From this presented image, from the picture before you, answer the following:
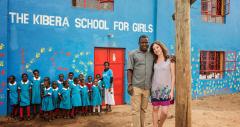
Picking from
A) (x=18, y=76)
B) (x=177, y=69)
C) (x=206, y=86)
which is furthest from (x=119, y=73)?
(x=177, y=69)

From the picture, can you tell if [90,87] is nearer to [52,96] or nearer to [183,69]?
[52,96]

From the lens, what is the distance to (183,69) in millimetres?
4535

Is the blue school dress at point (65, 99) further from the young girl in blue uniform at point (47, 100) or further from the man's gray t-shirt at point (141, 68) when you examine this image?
the man's gray t-shirt at point (141, 68)

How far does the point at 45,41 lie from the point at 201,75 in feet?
21.7

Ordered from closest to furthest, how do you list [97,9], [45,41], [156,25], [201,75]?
[45,41] → [97,9] → [156,25] → [201,75]

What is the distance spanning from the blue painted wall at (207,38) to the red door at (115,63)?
5.83ft

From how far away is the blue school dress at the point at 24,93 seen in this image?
7965 mm

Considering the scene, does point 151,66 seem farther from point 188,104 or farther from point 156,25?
point 156,25

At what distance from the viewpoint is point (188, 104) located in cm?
454

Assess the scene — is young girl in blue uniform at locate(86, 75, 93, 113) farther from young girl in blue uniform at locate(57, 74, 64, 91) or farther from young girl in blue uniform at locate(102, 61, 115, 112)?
young girl in blue uniform at locate(57, 74, 64, 91)

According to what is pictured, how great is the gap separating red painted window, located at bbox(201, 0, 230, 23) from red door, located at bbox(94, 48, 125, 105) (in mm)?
4377

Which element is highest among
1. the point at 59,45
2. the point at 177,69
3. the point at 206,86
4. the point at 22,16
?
the point at 22,16

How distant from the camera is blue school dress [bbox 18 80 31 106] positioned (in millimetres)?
7965

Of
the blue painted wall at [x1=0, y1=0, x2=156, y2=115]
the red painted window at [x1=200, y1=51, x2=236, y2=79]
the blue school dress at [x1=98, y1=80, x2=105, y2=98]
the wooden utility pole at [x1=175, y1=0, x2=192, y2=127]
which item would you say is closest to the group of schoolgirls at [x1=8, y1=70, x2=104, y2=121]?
the blue school dress at [x1=98, y1=80, x2=105, y2=98]
